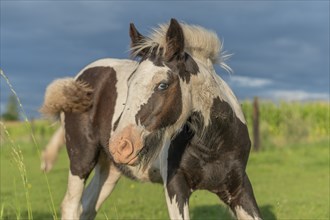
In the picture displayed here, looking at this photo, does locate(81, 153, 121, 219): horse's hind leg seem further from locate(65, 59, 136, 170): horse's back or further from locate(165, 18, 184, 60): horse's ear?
locate(165, 18, 184, 60): horse's ear

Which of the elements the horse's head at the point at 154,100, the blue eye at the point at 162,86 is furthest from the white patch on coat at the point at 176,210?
the blue eye at the point at 162,86

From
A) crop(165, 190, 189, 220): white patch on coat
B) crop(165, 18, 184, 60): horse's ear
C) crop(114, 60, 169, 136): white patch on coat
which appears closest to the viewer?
crop(114, 60, 169, 136): white patch on coat

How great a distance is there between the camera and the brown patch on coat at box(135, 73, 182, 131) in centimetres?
382

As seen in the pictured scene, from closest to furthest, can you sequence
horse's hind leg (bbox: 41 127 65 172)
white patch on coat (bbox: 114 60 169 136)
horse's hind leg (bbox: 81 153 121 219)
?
white patch on coat (bbox: 114 60 169 136) → horse's hind leg (bbox: 81 153 121 219) → horse's hind leg (bbox: 41 127 65 172)

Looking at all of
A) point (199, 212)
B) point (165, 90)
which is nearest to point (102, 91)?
point (165, 90)

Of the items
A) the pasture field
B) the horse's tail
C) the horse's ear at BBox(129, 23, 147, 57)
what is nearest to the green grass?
the pasture field

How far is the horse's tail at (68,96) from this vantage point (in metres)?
6.46

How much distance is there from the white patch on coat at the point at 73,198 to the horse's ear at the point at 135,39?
2.59 meters

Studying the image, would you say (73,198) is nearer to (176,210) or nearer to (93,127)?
(93,127)

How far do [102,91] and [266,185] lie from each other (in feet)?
30.0

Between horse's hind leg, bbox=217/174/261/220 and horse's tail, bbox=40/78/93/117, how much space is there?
2.32 meters

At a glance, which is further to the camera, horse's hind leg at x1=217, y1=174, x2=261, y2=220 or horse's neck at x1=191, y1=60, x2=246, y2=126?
horse's hind leg at x1=217, y1=174, x2=261, y2=220

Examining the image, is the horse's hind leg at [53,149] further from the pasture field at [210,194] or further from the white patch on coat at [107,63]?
the white patch on coat at [107,63]

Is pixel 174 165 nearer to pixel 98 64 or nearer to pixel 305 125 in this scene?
pixel 98 64
